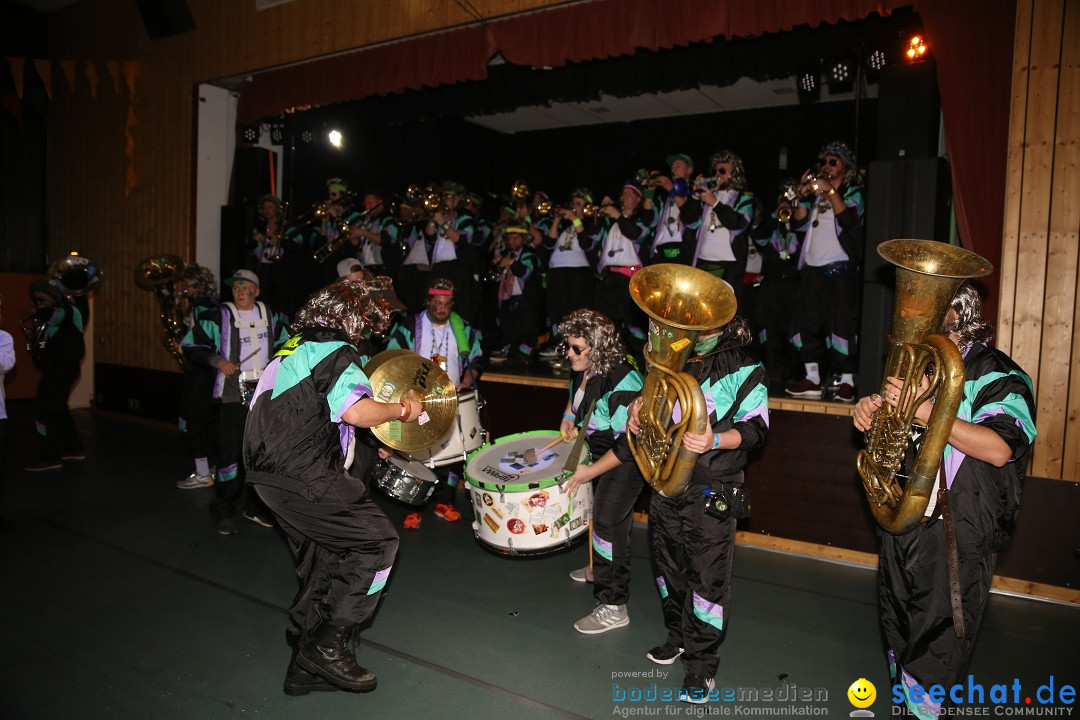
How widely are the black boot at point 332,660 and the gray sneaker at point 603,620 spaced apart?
1.18 m

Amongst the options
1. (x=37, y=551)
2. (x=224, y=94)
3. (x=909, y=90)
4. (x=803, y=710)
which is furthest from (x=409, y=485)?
(x=224, y=94)

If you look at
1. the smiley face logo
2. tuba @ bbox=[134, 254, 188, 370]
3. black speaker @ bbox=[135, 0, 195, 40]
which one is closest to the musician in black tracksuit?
the smiley face logo

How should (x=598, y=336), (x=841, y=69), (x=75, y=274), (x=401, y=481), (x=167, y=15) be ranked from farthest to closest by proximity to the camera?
(x=167, y=15)
(x=75, y=274)
(x=841, y=69)
(x=401, y=481)
(x=598, y=336)

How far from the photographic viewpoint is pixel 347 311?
125 inches

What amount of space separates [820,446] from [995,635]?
1454 millimetres

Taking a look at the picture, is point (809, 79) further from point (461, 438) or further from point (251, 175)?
point (251, 175)

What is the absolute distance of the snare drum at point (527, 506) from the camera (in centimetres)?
365

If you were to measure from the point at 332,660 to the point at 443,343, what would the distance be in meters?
2.92

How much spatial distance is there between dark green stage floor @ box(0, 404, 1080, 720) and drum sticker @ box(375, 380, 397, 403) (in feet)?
4.26

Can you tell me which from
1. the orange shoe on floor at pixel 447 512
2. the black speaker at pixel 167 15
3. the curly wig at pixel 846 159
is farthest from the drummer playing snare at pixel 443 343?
the black speaker at pixel 167 15

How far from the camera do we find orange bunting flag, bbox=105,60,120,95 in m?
9.53

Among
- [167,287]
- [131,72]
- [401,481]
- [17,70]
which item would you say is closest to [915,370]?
[401,481]

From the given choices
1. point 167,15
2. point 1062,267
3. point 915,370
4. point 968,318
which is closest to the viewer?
point 915,370

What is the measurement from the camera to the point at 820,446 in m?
4.86
